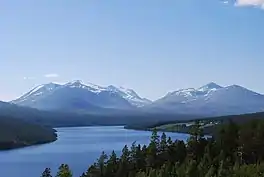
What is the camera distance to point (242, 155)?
6712 cm

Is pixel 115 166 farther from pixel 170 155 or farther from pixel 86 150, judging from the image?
pixel 86 150

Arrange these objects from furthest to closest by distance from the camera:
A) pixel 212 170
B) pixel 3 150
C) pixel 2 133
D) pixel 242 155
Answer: pixel 2 133, pixel 3 150, pixel 242 155, pixel 212 170

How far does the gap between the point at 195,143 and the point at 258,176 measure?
27910 millimetres

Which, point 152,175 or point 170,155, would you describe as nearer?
point 152,175

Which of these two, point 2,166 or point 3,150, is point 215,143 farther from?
point 3,150

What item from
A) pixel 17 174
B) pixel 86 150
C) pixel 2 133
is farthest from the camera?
pixel 2 133

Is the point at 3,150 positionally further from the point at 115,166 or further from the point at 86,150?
the point at 115,166

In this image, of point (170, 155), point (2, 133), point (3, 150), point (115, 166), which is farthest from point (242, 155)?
point (2, 133)

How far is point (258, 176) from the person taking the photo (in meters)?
43.8

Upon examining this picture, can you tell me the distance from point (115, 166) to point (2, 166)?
46453 mm

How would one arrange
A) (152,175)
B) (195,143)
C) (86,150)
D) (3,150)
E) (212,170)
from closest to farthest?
(212,170) → (152,175) → (195,143) → (86,150) → (3,150)

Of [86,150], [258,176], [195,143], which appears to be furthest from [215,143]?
[86,150]

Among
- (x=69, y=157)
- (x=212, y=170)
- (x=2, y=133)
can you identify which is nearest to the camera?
(x=212, y=170)

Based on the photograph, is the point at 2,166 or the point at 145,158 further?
the point at 2,166
